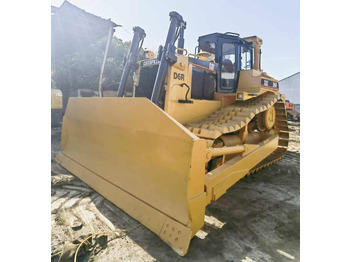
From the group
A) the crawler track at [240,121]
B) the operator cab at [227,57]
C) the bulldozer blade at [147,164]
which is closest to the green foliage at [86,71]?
the operator cab at [227,57]

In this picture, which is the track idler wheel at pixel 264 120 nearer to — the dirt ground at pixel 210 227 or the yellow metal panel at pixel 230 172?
the yellow metal panel at pixel 230 172

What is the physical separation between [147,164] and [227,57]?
299cm

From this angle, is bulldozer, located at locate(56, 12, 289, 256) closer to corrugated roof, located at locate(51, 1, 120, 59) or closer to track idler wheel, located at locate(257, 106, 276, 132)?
track idler wheel, located at locate(257, 106, 276, 132)

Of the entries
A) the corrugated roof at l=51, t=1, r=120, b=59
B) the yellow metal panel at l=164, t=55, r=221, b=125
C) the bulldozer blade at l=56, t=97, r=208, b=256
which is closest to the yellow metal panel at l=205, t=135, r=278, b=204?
the bulldozer blade at l=56, t=97, r=208, b=256

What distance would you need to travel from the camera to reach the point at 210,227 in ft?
8.02

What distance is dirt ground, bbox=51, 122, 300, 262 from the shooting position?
1.98 meters

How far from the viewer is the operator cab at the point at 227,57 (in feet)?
14.1

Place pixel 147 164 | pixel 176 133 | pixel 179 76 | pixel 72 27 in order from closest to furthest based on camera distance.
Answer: pixel 176 133
pixel 147 164
pixel 179 76
pixel 72 27

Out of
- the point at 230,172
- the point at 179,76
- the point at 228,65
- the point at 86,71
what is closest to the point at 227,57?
the point at 228,65

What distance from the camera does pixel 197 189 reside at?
2.08 m

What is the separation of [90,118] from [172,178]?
6.39 ft

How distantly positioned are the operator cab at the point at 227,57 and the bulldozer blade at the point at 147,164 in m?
2.24

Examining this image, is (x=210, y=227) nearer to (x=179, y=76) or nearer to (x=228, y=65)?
(x=179, y=76)
